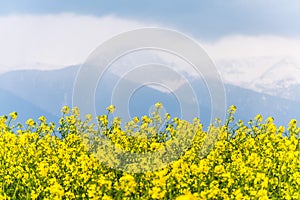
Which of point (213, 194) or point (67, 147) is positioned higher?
point (67, 147)

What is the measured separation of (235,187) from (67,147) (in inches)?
130

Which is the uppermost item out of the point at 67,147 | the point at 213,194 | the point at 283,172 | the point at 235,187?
the point at 67,147

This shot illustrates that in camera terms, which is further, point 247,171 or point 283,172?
point 283,172

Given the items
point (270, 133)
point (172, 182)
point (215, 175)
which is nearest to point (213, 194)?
point (172, 182)

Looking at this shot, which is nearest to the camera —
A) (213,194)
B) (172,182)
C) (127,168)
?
(213,194)

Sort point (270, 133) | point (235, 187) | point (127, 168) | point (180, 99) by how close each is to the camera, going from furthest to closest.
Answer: point (270, 133) → point (180, 99) → point (127, 168) → point (235, 187)

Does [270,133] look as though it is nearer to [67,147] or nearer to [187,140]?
[187,140]

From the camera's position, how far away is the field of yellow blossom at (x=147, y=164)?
684 cm

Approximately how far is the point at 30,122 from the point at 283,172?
15.5 ft

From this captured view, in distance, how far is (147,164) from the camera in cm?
Result: 764

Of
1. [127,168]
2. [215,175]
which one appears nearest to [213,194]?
[215,175]

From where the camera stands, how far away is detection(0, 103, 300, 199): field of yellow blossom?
22.5ft

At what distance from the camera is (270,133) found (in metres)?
11.0

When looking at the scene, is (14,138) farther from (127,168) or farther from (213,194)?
(213,194)
